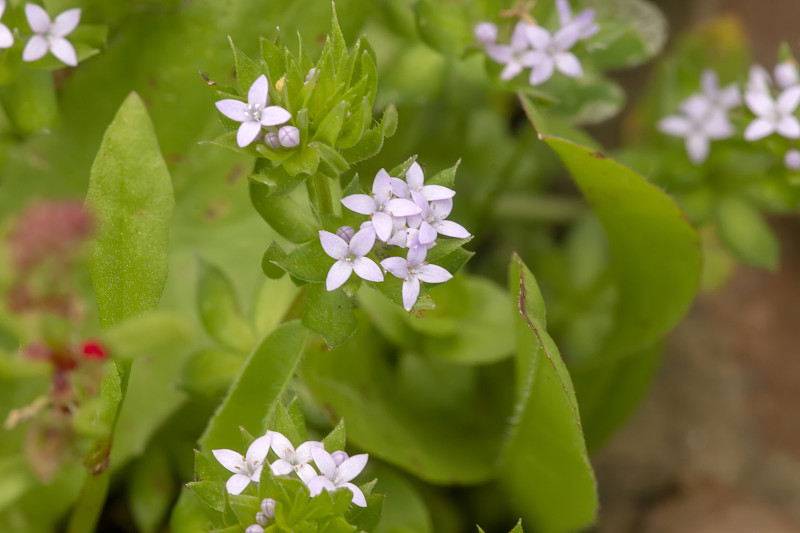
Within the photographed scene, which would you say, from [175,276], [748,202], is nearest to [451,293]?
[175,276]

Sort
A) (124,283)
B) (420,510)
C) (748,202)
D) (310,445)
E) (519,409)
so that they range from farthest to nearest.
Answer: (748,202) < (420,510) < (519,409) < (124,283) < (310,445)

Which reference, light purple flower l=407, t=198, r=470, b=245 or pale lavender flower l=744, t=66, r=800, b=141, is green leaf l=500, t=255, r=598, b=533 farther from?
pale lavender flower l=744, t=66, r=800, b=141

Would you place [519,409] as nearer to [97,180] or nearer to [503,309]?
[503,309]

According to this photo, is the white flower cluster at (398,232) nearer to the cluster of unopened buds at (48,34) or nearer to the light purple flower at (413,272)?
the light purple flower at (413,272)

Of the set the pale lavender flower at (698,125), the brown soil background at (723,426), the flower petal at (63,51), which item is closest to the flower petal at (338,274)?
the flower petal at (63,51)

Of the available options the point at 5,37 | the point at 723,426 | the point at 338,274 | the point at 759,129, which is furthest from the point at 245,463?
the point at 723,426

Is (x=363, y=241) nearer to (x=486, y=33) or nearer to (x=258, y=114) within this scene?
(x=258, y=114)
